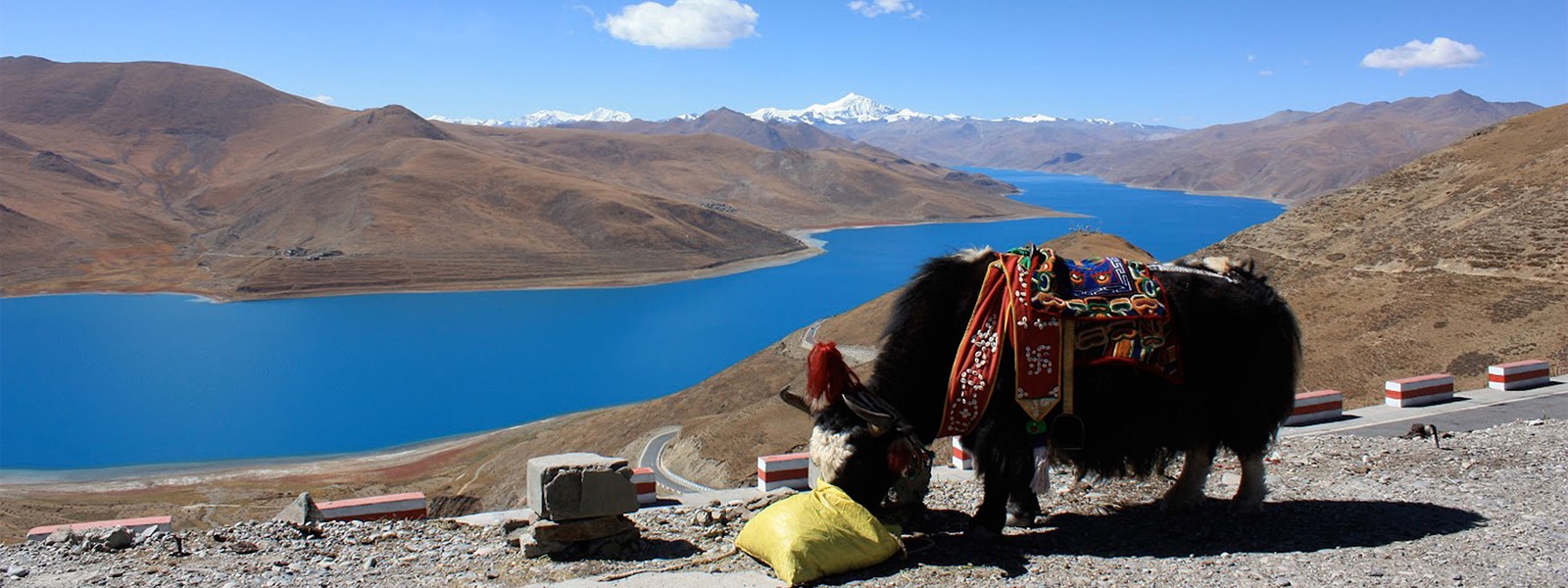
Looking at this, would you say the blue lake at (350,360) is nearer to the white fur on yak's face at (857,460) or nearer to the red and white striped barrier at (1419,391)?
the red and white striped barrier at (1419,391)

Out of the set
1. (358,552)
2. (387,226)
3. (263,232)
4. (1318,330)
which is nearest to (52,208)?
(263,232)

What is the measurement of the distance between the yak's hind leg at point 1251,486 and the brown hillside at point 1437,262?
621 inches

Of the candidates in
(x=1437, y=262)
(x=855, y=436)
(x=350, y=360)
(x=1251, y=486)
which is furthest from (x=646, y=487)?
(x=350, y=360)

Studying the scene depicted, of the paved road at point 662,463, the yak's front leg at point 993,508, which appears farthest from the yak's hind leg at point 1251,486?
the paved road at point 662,463

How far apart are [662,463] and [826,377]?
66.3 ft

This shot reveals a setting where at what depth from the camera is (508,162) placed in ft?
389

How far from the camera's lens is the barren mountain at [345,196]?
83.7 metres

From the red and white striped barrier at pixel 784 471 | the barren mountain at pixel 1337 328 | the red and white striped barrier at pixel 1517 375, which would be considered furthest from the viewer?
the barren mountain at pixel 1337 328

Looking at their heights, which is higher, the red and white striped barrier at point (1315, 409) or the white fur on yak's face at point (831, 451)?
the white fur on yak's face at point (831, 451)

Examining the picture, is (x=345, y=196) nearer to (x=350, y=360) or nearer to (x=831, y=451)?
(x=350, y=360)

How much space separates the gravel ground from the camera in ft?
16.7

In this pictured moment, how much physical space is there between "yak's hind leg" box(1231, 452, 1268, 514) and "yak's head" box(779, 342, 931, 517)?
195 cm

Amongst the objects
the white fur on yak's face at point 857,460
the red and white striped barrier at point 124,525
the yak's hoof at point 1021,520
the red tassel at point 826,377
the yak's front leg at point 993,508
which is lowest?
the red and white striped barrier at point 124,525

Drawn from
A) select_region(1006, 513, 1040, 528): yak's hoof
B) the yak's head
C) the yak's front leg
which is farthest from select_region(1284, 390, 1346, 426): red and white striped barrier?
the yak's head
